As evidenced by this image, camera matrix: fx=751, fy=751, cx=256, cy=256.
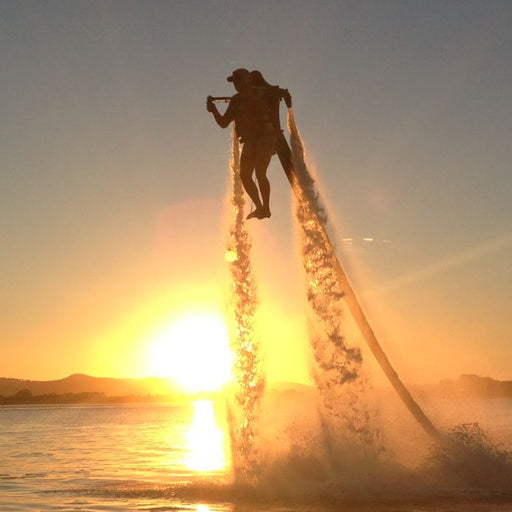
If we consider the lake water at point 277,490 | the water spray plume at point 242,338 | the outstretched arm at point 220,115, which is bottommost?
the lake water at point 277,490

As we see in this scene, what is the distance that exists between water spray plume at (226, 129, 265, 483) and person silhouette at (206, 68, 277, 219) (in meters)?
2.54

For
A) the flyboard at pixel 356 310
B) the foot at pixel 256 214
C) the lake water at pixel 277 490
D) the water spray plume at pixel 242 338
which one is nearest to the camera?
the lake water at pixel 277 490

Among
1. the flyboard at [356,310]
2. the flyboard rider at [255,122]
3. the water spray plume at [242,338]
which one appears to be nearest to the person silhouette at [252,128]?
the flyboard rider at [255,122]

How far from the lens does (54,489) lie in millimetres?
20391

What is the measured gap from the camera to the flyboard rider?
1617cm

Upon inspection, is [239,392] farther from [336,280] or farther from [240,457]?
[336,280]

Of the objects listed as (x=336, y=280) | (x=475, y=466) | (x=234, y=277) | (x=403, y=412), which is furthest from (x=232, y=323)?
(x=475, y=466)

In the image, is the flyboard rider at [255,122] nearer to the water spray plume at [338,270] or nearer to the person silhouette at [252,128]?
the person silhouette at [252,128]

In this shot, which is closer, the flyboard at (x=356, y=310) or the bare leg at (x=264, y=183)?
the bare leg at (x=264, y=183)

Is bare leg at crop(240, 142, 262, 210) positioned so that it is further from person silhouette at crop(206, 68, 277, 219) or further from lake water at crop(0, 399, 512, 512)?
lake water at crop(0, 399, 512, 512)

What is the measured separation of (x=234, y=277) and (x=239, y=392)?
2.97m

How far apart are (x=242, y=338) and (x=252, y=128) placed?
230 inches

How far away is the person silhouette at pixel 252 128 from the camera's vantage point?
53.0 ft

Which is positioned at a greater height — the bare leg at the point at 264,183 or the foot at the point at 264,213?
the bare leg at the point at 264,183
